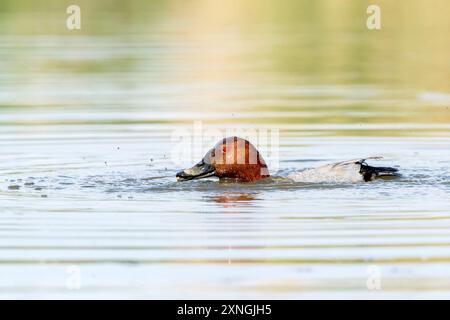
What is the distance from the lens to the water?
9000mm

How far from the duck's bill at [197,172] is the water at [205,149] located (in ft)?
0.45

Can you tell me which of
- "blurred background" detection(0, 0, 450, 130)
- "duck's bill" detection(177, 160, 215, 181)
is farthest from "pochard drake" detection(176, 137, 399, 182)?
"blurred background" detection(0, 0, 450, 130)

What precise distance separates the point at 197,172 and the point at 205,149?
2210 millimetres

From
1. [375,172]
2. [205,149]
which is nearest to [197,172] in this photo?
[375,172]

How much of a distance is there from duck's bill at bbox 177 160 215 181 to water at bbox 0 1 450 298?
0.14 meters

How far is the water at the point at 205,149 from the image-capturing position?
900 centimetres

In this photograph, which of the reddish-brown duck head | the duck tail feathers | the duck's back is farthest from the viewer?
the reddish-brown duck head

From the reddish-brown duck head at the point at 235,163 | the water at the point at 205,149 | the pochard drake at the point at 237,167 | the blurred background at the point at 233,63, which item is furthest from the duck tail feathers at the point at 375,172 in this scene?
the blurred background at the point at 233,63

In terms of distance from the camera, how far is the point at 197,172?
12.9 metres

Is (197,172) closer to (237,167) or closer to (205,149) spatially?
(237,167)

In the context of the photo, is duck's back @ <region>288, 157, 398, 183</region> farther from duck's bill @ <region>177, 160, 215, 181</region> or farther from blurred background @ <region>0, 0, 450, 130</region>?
blurred background @ <region>0, 0, 450, 130</region>
